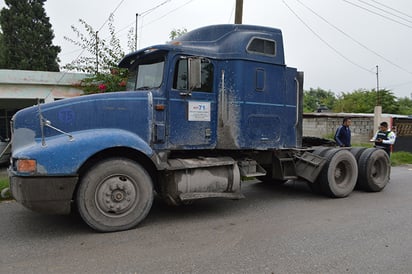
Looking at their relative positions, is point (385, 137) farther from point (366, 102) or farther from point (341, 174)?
point (366, 102)

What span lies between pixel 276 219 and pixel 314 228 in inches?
25.2

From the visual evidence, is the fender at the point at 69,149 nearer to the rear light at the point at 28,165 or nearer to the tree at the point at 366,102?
the rear light at the point at 28,165

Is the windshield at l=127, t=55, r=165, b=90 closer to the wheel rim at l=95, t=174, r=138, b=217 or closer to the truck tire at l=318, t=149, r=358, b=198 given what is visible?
the wheel rim at l=95, t=174, r=138, b=217

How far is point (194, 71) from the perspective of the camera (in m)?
5.27

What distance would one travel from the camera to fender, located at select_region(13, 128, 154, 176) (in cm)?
433

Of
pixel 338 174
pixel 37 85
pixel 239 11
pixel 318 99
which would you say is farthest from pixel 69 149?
pixel 318 99

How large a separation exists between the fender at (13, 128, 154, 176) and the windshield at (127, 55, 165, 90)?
112 centimetres

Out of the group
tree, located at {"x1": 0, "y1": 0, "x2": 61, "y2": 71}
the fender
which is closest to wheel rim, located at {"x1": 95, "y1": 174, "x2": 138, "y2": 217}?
the fender

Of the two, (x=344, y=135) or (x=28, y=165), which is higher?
(x=344, y=135)

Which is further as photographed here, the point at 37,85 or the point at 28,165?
the point at 37,85

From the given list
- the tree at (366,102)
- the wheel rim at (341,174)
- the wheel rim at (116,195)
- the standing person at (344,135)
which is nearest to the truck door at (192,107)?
the wheel rim at (116,195)

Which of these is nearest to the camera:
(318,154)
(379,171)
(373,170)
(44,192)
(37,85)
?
(44,192)

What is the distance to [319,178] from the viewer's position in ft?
22.8

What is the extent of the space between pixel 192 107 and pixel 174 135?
54cm
